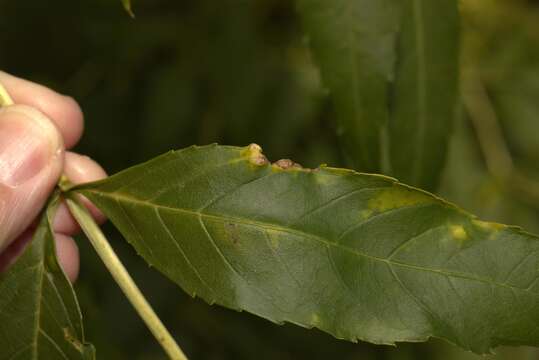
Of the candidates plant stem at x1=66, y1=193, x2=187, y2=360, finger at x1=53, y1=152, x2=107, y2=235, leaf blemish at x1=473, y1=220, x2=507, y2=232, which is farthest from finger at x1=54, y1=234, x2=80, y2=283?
leaf blemish at x1=473, y1=220, x2=507, y2=232

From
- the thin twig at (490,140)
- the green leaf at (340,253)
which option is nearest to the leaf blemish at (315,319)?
the green leaf at (340,253)

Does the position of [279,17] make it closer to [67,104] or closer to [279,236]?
[67,104]

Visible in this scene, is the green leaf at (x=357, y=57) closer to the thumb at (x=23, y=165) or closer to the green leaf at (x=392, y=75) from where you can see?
the green leaf at (x=392, y=75)

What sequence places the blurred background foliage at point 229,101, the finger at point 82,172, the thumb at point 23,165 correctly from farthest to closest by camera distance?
the blurred background foliage at point 229,101, the finger at point 82,172, the thumb at point 23,165

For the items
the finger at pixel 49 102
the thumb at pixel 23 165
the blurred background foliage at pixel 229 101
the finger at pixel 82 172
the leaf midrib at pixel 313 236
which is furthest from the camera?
the blurred background foliage at pixel 229 101

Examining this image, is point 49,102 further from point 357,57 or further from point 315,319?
point 315,319

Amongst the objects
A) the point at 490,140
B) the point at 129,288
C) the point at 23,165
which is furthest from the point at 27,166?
the point at 490,140

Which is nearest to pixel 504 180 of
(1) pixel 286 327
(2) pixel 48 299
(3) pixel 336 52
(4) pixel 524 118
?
(4) pixel 524 118

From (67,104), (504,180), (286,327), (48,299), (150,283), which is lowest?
(286,327)
